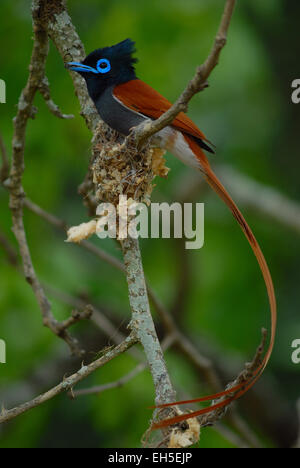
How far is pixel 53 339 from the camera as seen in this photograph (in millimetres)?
5590

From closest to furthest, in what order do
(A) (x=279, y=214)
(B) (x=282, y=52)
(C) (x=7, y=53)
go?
(C) (x=7, y=53) < (A) (x=279, y=214) < (B) (x=282, y=52)

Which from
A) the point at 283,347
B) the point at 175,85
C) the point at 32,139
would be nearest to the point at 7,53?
the point at 32,139

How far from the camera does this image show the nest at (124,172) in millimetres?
2438

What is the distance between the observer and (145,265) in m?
7.05

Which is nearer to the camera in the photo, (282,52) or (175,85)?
(175,85)

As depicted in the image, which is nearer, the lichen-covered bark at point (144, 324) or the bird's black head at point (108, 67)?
the lichen-covered bark at point (144, 324)

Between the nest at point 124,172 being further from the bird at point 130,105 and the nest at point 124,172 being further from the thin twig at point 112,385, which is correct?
the thin twig at point 112,385

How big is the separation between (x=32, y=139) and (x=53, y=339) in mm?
1720

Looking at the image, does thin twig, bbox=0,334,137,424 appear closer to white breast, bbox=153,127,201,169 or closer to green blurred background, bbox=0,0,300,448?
white breast, bbox=153,127,201,169

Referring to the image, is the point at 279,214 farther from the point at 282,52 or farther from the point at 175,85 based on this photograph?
the point at 282,52

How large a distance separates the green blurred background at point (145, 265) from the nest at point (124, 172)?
2.24 metres

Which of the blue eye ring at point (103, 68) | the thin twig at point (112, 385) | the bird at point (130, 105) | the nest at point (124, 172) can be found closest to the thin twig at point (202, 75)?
the nest at point (124, 172)

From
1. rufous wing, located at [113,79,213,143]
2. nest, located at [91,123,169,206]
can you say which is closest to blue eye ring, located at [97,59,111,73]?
rufous wing, located at [113,79,213,143]

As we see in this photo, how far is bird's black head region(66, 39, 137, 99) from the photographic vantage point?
2994 millimetres
